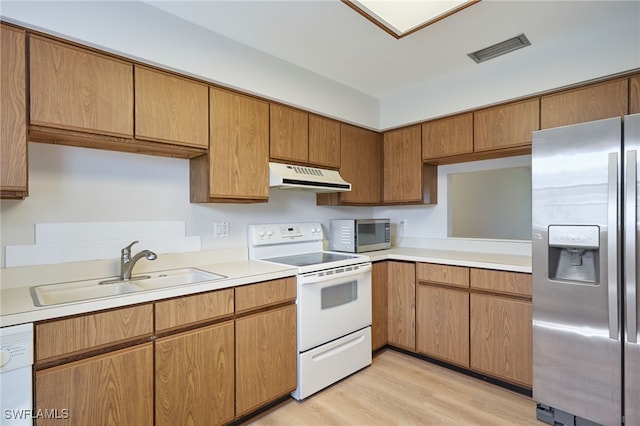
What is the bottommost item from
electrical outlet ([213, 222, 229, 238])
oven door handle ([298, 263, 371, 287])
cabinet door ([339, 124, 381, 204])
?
oven door handle ([298, 263, 371, 287])

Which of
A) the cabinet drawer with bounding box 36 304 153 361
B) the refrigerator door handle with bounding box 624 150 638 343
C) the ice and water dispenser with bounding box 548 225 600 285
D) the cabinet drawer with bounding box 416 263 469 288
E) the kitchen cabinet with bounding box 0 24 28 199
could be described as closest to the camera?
the cabinet drawer with bounding box 36 304 153 361

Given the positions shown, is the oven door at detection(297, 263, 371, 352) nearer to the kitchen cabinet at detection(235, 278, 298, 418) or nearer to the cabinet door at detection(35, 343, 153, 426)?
the kitchen cabinet at detection(235, 278, 298, 418)

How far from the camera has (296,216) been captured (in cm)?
294

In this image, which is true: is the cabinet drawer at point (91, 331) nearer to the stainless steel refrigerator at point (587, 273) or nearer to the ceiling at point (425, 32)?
the ceiling at point (425, 32)

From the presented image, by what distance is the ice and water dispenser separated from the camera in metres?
1.71

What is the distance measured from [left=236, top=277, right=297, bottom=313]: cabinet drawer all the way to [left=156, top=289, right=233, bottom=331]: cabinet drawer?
7 cm

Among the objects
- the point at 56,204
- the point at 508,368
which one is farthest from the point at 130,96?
the point at 508,368

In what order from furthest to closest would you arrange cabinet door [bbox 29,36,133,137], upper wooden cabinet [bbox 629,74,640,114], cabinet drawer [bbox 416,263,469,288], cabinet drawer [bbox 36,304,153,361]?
cabinet drawer [bbox 416,263,469,288] < upper wooden cabinet [bbox 629,74,640,114] < cabinet door [bbox 29,36,133,137] < cabinet drawer [bbox 36,304,153,361]

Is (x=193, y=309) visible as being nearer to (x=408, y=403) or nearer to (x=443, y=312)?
(x=408, y=403)

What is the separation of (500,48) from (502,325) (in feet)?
6.41

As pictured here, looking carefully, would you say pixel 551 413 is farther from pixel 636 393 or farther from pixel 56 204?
Result: pixel 56 204

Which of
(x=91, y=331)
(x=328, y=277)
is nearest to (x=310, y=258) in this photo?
(x=328, y=277)

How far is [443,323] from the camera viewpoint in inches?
101

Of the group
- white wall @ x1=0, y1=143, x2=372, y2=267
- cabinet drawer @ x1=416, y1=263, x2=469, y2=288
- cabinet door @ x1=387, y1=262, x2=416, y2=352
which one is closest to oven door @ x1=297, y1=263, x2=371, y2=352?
cabinet door @ x1=387, y1=262, x2=416, y2=352
